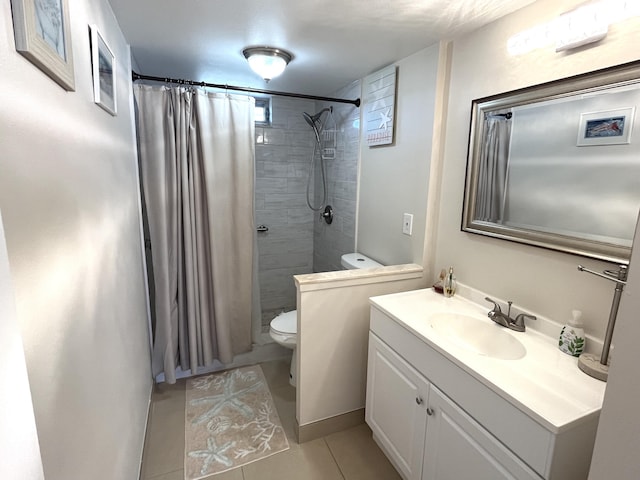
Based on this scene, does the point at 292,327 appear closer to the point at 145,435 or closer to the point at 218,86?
the point at 145,435

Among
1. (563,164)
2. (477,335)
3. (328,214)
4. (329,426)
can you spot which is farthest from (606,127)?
(328,214)

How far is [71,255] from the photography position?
830mm

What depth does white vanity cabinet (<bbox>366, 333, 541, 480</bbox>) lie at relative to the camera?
111 centimetres

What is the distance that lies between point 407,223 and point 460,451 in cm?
124

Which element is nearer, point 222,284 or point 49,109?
point 49,109

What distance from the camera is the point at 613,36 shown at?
1111 millimetres

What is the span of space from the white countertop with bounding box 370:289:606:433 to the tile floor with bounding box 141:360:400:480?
880 millimetres

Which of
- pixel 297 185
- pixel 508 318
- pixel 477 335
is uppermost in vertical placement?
pixel 297 185

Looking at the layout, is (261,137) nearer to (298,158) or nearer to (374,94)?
(298,158)

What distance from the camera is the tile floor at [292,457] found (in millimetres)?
1709

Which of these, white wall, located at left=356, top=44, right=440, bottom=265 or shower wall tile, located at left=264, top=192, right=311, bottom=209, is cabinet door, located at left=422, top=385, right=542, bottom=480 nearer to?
white wall, located at left=356, top=44, right=440, bottom=265

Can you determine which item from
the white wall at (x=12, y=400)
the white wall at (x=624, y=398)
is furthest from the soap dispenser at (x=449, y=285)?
the white wall at (x=12, y=400)

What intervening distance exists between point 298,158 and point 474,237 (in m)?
2.08

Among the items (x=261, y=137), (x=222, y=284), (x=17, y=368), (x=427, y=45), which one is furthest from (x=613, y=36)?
(x=261, y=137)
